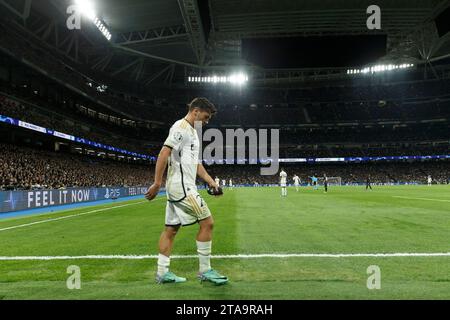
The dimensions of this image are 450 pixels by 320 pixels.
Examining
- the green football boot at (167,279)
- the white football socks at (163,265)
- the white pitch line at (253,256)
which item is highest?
the white football socks at (163,265)

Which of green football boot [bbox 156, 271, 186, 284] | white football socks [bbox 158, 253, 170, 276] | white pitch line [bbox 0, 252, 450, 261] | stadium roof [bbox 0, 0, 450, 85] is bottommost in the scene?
white pitch line [bbox 0, 252, 450, 261]

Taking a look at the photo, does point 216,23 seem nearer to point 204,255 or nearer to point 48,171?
point 48,171

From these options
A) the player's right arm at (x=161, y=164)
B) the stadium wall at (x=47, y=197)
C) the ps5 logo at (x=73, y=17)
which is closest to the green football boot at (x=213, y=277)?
→ the player's right arm at (x=161, y=164)

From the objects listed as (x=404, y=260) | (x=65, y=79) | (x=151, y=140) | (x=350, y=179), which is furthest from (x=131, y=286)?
(x=350, y=179)

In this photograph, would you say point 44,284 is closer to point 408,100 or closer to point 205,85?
point 205,85

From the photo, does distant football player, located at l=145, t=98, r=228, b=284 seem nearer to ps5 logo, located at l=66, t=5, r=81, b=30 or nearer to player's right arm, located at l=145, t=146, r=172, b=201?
player's right arm, located at l=145, t=146, r=172, b=201

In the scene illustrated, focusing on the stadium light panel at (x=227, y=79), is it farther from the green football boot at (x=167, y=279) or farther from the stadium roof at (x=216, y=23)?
the green football boot at (x=167, y=279)

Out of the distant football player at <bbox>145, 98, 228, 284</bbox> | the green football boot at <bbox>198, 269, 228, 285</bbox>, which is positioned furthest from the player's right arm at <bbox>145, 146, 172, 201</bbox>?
the green football boot at <bbox>198, 269, 228, 285</bbox>

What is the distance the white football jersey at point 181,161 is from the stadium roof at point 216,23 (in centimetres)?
3059

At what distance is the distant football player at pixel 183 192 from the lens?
475 centimetres

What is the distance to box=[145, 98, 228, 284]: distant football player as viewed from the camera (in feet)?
15.6

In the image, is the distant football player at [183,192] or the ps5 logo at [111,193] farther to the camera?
the ps5 logo at [111,193]

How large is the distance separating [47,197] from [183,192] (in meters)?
20.2
